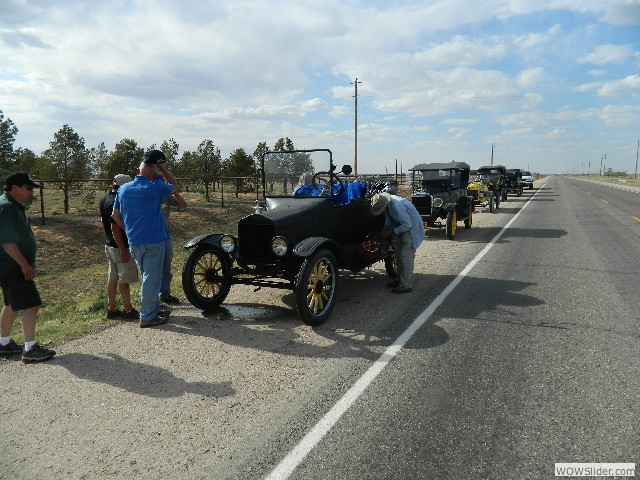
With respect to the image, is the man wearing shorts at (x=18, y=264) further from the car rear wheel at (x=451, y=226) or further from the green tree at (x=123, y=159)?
the green tree at (x=123, y=159)

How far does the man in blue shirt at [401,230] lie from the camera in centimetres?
712

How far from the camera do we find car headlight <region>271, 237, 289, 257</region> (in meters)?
5.73

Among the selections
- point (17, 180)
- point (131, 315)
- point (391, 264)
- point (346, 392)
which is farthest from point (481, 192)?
point (17, 180)

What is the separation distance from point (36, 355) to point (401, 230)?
5.01m

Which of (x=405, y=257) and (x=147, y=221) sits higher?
(x=147, y=221)

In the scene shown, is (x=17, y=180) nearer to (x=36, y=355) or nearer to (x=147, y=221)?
(x=147, y=221)

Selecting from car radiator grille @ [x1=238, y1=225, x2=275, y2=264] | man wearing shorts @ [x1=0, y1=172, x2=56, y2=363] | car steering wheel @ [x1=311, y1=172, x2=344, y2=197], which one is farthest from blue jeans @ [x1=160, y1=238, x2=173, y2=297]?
car steering wheel @ [x1=311, y1=172, x2=344, y2=197]

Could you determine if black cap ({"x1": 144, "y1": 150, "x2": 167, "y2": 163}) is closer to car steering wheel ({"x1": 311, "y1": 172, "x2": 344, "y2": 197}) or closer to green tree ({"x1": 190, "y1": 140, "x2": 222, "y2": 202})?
car steering wheel ({"x1": 311, "y1": 172, "x2": 344, "y2": 197})

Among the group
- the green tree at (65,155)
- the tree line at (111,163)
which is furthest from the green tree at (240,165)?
the green tree at (65,155)

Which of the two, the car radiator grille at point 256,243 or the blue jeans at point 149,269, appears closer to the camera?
the blue jeans at point 149,269

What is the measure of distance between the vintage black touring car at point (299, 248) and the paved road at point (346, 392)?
0.36 meters

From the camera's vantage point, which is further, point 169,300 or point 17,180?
point 169,300

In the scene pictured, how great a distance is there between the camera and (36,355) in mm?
4598

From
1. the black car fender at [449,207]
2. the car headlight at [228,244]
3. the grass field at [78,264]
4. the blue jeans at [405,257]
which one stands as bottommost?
the grass field at [78,264]
